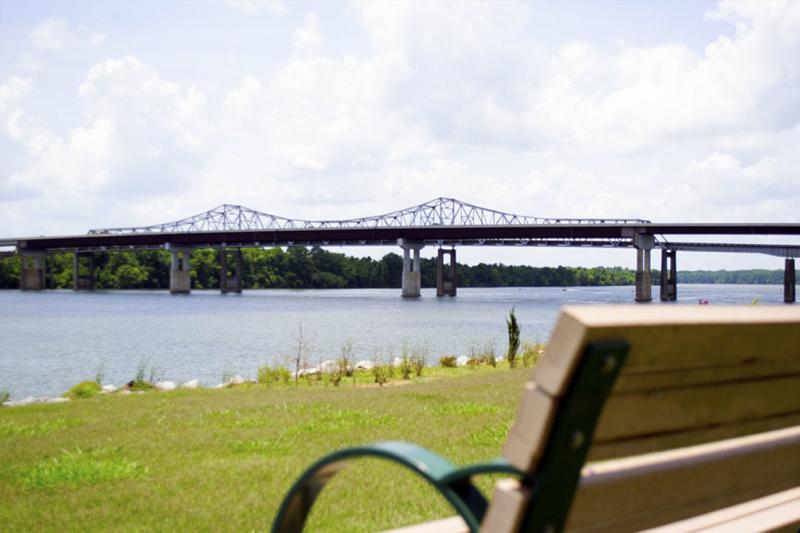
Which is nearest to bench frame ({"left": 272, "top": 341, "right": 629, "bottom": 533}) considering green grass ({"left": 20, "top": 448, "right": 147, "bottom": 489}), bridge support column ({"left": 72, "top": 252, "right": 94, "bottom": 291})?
green grass ({"left": 20, "top": 448, "right": 147, "bottom": 489})

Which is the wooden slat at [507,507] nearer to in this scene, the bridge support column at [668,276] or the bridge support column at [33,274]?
the bridge support column at [668,276]

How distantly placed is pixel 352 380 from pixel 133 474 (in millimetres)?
7318

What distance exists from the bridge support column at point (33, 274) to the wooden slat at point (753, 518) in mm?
111432

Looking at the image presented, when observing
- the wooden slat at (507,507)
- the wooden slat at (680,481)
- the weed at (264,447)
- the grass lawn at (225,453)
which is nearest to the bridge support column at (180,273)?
the grass lawn at (225,453)

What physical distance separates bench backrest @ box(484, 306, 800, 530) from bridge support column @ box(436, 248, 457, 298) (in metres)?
81.0

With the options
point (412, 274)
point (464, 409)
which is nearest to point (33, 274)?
point (412, 274)

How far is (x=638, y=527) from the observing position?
61.8 inches

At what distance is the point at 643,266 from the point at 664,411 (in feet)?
241

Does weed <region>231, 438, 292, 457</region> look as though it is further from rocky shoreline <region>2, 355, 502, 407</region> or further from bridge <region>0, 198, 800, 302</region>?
bridge <region>0, 198, 800, 302</region>

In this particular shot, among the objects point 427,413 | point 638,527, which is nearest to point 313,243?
point 427,413

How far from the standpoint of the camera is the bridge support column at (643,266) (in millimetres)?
70562

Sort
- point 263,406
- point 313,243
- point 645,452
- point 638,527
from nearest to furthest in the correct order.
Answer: point 645,452 < point 638,527 < point 263,406 < point 313,243

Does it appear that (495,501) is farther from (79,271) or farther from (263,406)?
(79,271)

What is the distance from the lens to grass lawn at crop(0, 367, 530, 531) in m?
4.51
